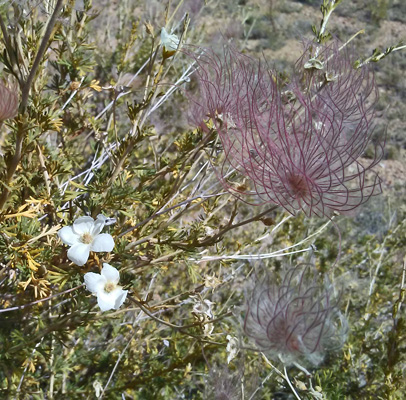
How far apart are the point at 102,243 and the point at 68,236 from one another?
8cm

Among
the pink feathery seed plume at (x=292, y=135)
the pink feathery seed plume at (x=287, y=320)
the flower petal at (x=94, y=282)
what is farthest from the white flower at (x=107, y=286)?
the pink feathery seed plume at (x=287, y=320)

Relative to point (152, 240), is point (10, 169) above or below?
above

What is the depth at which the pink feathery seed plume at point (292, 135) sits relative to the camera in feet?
3.47

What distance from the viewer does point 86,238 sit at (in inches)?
39.2

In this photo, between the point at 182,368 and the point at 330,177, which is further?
the point at 182,368

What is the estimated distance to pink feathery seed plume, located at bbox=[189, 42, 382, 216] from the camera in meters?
1.06

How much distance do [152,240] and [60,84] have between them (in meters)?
Result: 0.57

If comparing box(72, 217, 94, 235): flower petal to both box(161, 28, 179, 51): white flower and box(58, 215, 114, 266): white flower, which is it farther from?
box(161, 28, 179, 51): white flower

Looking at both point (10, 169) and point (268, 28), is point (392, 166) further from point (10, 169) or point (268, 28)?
point (10, 169)

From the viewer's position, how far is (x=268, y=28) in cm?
896

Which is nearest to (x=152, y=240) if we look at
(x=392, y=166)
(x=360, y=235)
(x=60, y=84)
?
(x=60, y=84)

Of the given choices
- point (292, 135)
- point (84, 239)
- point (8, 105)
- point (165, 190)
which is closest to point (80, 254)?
point (84, 239)

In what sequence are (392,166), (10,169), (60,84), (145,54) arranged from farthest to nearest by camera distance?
(392,166), (145,54), (60,84), (10,169)

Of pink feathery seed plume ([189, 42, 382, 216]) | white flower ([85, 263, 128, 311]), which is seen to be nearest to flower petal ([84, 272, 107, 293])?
white flower ([85, 263, 128, 311])
